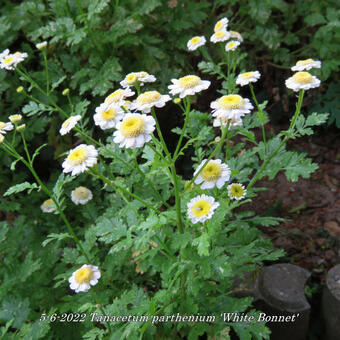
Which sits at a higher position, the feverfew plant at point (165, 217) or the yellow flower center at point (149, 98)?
the yellow flower center at point (149, 98)

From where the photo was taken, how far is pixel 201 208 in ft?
4.33

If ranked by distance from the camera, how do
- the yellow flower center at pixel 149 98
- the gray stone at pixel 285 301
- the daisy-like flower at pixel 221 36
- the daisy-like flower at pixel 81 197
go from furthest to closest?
the daisy-like flower at pixel 81 197 → the gray stone at pixel 285 301 → the daisy-like flower at pixel 221 36 → the yellow flower center at pixel 149 98

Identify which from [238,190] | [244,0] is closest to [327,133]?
[244,0]

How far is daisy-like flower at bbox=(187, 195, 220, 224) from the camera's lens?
127 centimetres

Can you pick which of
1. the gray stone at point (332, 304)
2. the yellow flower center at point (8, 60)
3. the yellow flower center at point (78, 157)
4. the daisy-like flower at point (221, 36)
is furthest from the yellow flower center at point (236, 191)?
the yellow flower center at point (8, 60)

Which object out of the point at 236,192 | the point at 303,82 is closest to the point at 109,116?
the point at 236,192

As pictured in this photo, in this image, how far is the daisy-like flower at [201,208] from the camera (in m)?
1.27

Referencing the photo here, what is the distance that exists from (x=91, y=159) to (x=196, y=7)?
2.10 meters

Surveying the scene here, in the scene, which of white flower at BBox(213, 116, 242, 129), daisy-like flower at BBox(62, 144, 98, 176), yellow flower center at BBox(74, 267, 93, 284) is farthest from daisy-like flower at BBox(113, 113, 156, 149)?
yellow flower center at BBox(74, 267, 93, 284)

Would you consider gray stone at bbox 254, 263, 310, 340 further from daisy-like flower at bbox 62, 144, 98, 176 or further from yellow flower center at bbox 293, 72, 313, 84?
daisy-like flower at bbox 62, 144, 98, 176

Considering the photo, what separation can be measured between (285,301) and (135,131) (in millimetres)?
1397

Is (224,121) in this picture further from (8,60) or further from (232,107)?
(8,60)

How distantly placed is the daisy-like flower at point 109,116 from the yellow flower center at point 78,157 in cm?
11

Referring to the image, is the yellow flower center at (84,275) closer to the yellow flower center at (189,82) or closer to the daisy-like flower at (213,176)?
the daisy-like flower at (213,176)
